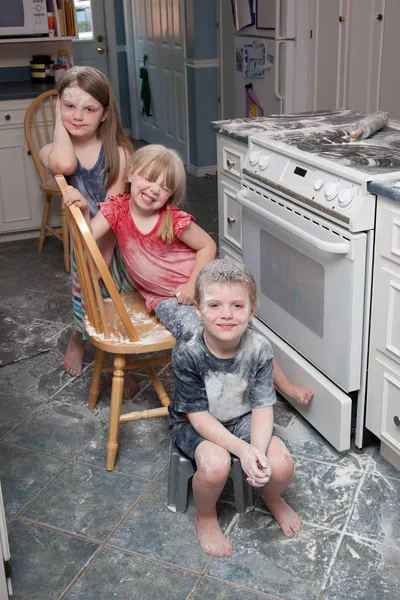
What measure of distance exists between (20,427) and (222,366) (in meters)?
0.92

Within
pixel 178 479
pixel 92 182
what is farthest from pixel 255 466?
pixel 92 182

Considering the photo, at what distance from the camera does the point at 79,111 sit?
6.90 feet

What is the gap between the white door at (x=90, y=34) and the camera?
20.8 feet

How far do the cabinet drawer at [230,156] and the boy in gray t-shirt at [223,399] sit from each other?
89 centimetres

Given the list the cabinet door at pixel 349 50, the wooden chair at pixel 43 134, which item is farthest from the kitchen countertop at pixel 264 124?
the wooden chair at pixel 43 134

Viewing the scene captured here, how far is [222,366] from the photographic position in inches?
67.4

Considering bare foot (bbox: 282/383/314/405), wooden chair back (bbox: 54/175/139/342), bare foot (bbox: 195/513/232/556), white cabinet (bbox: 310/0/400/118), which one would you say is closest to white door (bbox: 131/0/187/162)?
white cabinet (bbox: 310/0/400/118)

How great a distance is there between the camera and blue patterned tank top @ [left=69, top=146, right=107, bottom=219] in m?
2.21

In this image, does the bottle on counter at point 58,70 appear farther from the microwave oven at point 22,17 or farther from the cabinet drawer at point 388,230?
the cabinet drawer at point 388,230

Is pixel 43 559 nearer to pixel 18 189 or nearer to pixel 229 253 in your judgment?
pixel 229 253

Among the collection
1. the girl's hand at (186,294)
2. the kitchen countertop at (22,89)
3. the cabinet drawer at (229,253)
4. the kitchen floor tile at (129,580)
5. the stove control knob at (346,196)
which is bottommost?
the kitchen floor tile at (129,580)

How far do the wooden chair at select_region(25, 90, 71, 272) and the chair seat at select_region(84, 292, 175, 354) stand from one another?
5.39ft

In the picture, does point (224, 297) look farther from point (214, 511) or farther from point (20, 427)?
point (20, 427)

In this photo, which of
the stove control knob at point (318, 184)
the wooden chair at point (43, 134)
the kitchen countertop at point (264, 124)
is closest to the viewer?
the stove control knob at point (318, 184)
